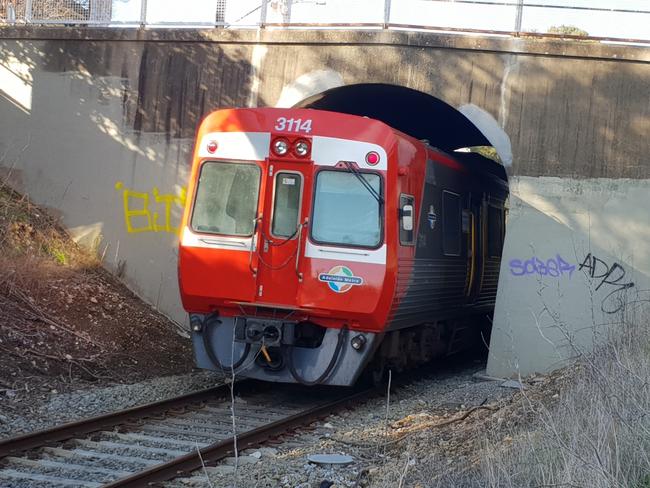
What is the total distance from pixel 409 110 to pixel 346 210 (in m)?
6.96

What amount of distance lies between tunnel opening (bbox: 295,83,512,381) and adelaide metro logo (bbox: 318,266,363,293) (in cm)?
120

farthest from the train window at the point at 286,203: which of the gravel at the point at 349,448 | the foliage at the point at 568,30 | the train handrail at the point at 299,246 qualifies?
the foliage at the point at 568,30

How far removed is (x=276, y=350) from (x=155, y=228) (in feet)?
15.7

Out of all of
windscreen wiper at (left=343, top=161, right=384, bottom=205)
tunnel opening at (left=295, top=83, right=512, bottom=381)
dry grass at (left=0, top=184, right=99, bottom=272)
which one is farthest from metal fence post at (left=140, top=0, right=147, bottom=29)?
windscreen wiper at (left=343, top=161, right=384, bottom=205)

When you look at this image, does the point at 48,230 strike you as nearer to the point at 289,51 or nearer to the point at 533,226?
the point at 289,51

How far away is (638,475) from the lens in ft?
17.3

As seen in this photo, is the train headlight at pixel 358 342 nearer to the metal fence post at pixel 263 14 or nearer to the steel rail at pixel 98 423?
the steel rail at pixel 98 423

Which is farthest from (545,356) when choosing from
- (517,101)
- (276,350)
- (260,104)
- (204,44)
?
(204,44)

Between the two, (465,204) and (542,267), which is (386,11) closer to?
(465,204)

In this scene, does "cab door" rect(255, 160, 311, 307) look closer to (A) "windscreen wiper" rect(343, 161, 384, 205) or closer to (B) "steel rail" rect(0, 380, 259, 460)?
(A) "windscreen wiper" rect(343, 161, 384, 205)

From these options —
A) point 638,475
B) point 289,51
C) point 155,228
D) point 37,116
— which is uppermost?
point 289,51

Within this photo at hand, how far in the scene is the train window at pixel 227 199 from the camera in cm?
1017

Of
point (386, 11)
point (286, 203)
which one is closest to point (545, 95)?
point (386, 11)

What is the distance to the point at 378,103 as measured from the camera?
51.9 feet
